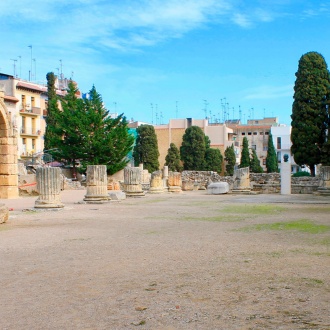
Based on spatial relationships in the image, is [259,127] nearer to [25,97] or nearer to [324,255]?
[25,97]

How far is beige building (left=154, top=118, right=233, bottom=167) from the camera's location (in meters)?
71.8

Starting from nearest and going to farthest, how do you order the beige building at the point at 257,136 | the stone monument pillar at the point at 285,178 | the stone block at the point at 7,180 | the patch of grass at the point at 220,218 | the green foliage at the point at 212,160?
the patch of grass at the point at 220,218, the stone block at the point at 7,180, the stone monument pillar at the point at 285,178, the green foliage at the point at 212,160, the beige building at the point at 257,136

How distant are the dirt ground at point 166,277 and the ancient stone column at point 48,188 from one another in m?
5.12

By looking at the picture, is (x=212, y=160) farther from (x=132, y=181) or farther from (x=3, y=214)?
(x=3, y=214)

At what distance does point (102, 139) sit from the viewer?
131 ft

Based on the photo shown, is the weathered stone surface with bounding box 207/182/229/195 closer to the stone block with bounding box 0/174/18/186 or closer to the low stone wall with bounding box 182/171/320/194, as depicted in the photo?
the low stone wall with bounding box 182/171/320/194

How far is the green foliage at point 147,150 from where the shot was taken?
57438 millimetres

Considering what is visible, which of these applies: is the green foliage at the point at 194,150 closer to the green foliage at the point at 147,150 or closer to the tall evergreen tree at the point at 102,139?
the green foliage at the point at 147,150

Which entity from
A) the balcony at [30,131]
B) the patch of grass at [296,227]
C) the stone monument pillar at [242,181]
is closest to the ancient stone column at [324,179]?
the stone monument pillar at [242,181]

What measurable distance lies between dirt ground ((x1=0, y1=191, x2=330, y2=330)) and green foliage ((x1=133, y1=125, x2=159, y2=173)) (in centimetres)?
4619

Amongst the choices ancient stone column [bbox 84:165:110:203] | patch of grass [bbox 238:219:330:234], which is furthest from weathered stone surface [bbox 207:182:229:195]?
patch of grass [bbox 238:219:330:234]

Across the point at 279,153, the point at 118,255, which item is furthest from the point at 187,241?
the point at 279,153

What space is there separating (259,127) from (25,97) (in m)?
48.7

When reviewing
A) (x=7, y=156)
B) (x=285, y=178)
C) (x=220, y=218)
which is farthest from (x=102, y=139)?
(x=220, y=218)
